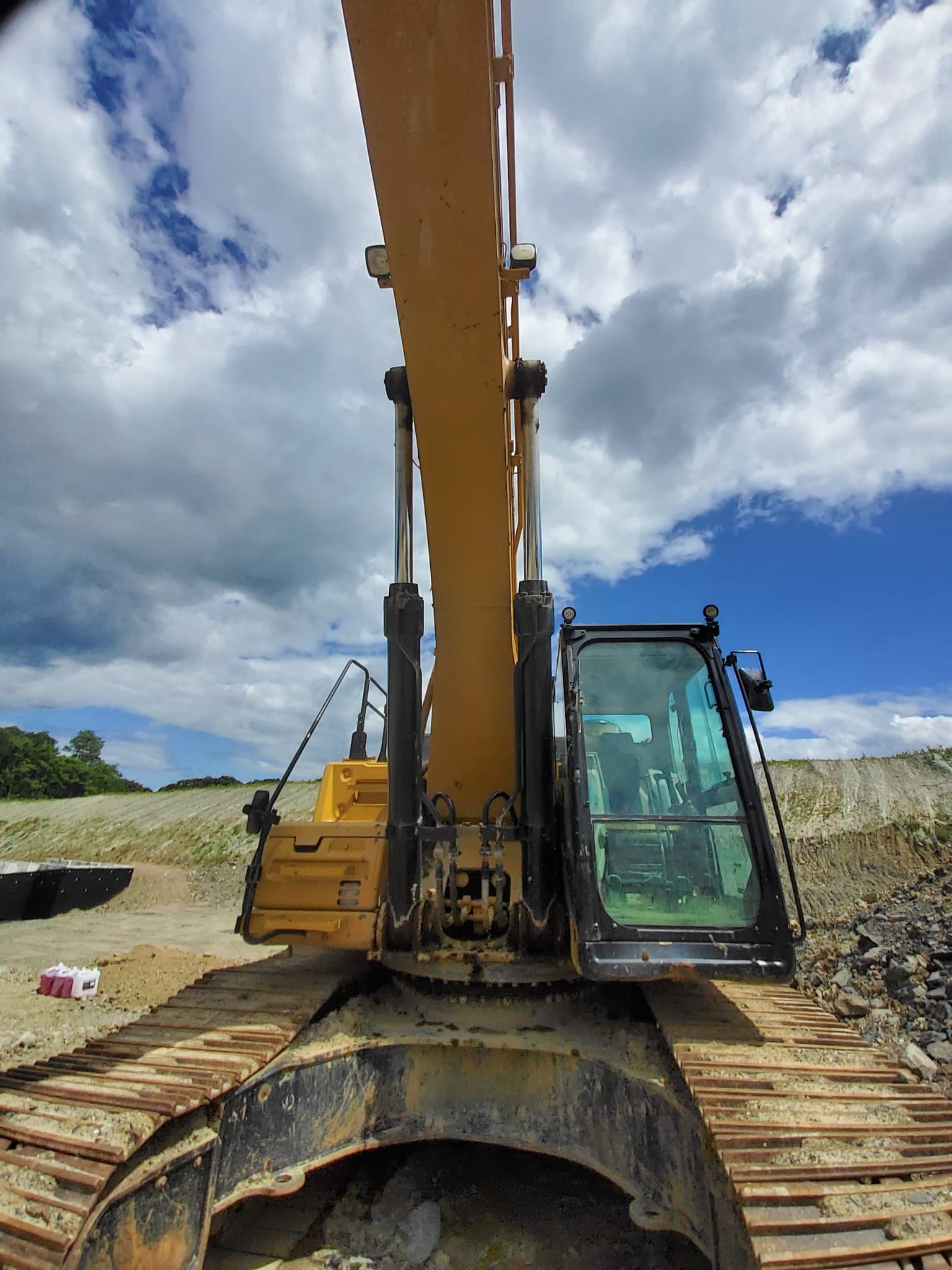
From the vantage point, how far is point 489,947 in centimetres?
365

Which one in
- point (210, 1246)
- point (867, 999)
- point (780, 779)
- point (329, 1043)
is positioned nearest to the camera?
point (210, 1246)

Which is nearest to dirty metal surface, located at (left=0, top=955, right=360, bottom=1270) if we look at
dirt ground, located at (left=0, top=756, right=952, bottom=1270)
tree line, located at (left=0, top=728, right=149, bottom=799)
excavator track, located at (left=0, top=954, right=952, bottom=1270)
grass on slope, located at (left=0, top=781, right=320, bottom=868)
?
excavator track, located at (left=0, top=954, right=952, bottom=1270)

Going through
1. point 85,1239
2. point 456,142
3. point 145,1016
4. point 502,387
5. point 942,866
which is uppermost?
point 456,142

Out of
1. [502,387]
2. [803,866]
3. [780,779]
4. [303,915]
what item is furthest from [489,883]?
[780,779]

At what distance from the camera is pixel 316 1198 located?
3.31m

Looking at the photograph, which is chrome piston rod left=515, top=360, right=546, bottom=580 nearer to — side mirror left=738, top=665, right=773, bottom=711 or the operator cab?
the operator cab

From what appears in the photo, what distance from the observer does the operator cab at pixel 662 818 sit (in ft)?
10.0

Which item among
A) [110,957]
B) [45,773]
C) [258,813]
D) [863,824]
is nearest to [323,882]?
[258,813]

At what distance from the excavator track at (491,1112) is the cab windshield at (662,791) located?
0.54 m

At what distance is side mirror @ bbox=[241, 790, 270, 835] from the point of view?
155 inches

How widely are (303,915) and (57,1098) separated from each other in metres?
1.31

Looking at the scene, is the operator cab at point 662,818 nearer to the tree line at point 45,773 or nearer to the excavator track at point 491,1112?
the excavator track at point 491,1112

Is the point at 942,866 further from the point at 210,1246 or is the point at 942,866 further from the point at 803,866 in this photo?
the point at 210,1246

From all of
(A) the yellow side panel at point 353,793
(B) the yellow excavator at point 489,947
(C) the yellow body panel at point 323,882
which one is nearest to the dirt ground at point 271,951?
(B) the yellow excavator at point 489,947
